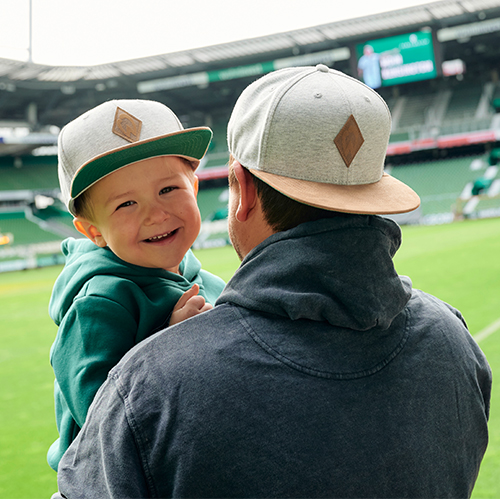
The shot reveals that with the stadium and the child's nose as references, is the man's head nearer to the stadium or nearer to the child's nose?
the child's nose

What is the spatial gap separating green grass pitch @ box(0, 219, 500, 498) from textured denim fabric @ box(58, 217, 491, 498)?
7.48ft

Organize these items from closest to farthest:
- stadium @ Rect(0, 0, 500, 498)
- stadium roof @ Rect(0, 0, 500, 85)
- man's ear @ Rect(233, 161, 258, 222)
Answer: man's ear @ Rect(233, 161, 258, 222), stadium roof @ Rect(0, 0, 500, 85), stadium @ Rect(0, 0, 500, 498)

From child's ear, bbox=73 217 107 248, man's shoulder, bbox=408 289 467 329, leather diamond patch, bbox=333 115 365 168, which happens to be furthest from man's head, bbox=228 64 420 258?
child's ear, bbox=73 217 107 248

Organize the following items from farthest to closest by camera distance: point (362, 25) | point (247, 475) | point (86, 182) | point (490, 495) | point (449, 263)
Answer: point (362, 25) → point (449, 263) → point (490, 495) → point (86, 182) → point (247, 475)

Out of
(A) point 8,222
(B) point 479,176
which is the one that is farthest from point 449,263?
(A) point 8,222

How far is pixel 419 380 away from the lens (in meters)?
0.95

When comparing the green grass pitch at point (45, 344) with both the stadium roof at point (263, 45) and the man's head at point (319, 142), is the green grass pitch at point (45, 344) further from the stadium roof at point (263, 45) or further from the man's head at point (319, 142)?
the stadium roof at point (263, 45)

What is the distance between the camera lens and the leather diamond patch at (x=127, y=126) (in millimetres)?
1577

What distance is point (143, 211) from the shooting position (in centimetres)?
165

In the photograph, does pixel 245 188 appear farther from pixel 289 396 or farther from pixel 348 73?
pixel 348 73

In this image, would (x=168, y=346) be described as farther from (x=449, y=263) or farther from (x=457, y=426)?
(x=449, y=263)

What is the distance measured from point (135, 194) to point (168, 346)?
33.6 inches

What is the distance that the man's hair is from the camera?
3.26ft

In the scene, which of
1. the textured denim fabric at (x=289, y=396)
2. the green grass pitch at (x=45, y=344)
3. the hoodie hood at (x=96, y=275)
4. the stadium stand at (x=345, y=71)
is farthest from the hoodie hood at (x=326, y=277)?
the stadium stand at (x=345, y=71)
